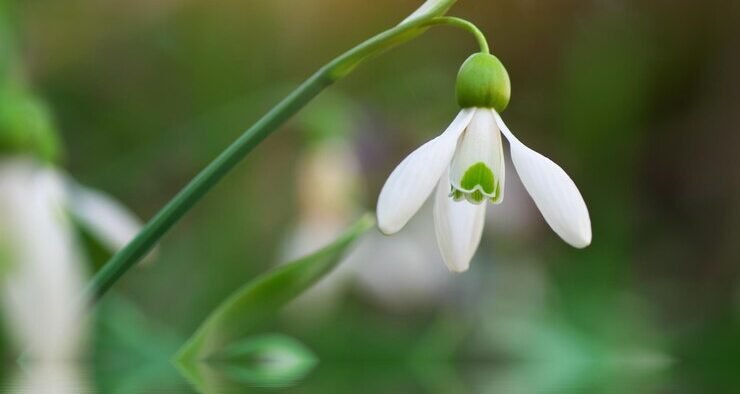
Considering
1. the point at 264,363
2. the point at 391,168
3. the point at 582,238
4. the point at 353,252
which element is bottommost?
the point at 582,238

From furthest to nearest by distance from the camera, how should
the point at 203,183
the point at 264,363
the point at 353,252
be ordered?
the point at 353,252 → the point at 264,363 → the point at 203,183

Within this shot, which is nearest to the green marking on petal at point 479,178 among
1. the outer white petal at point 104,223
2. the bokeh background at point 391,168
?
the outer white petal at point 104,223

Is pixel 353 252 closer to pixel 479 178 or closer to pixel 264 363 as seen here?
pixel 264 363

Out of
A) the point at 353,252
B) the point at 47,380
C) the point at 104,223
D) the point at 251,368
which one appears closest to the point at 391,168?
the point at 353,252

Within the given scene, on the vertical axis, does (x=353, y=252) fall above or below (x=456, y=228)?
above

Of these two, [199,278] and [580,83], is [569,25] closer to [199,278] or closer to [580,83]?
[580,83]

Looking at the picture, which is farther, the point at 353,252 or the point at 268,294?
the point at 353,252

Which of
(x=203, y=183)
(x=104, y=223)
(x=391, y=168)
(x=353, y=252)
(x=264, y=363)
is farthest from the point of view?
(x=391, y=168)
